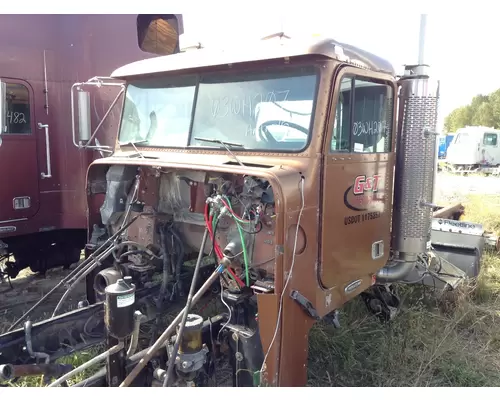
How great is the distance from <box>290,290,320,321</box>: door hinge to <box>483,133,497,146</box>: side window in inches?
1002

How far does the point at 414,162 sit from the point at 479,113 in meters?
38.0

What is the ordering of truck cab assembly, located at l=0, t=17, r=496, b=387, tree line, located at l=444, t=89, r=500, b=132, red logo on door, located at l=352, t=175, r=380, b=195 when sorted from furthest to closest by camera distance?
tree line, located at l=444, t=89, r=500, b=132
red logo on door, located at l=352, t=175, r=380, b=195
truck cab assembly, located at l=0, t=17, r=496, b=387

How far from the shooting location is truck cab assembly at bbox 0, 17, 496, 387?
280 centimetres

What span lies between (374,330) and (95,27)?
15.0 feet

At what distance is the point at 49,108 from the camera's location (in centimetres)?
548

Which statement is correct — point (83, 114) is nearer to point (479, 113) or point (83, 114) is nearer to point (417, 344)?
point (417, 344)

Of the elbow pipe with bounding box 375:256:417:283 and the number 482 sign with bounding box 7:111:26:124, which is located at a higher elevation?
the number 482 sign with bounding box 7:111:26:124

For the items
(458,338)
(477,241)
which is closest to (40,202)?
(458,338)

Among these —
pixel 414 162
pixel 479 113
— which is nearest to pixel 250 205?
pixel 414 162

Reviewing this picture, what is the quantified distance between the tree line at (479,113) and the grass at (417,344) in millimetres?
34790

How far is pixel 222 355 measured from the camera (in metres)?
3.22

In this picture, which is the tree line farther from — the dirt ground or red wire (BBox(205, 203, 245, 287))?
red wire (BBox(205, 203, 245, 287))

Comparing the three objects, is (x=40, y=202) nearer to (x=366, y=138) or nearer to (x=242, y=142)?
(x=242, y=142)

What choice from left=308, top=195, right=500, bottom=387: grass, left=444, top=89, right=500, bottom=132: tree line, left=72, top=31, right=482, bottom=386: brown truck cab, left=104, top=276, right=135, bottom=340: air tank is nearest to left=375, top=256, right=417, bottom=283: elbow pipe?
left=72, top=31, right=482, bottom=386: brown truck cab
